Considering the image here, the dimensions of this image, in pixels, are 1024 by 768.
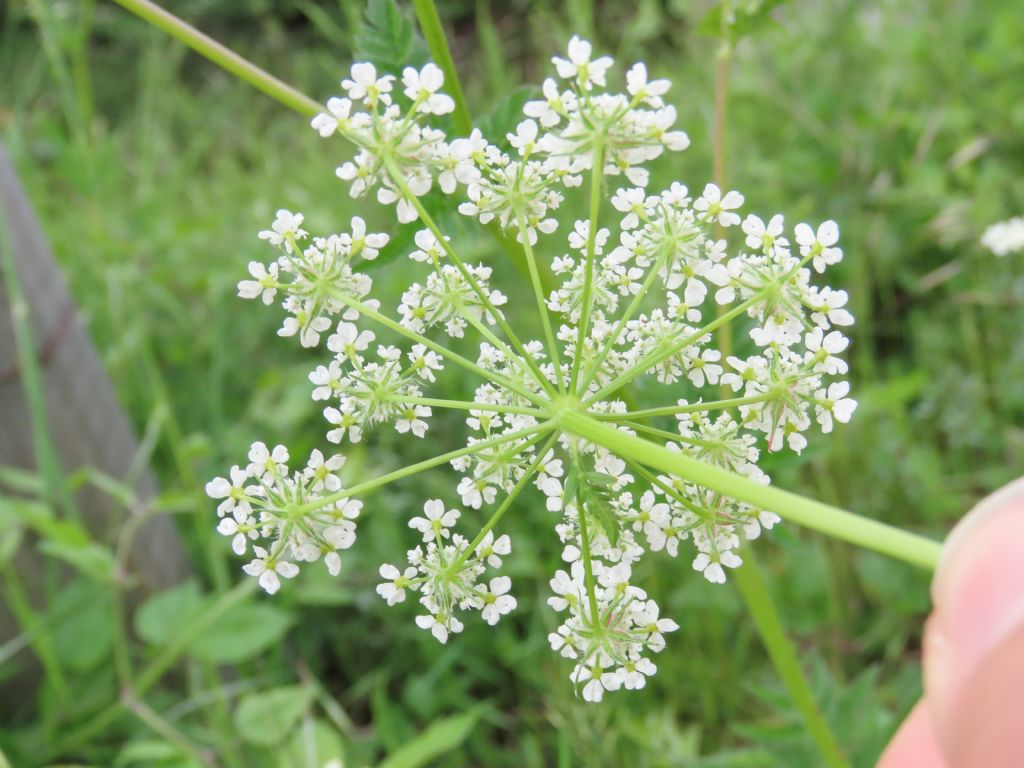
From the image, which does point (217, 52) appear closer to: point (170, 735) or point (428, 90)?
point (428, 90)

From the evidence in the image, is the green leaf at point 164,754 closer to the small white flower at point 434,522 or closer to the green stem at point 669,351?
the small white flower at point 434,522

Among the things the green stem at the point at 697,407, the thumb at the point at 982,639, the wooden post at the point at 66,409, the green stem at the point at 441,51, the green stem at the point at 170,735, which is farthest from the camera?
the wooden post at the point at 66,409

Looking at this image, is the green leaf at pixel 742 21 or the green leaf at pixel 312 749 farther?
the green leaf at pixel 312 749

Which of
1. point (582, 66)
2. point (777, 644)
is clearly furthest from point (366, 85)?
point (777, 644)

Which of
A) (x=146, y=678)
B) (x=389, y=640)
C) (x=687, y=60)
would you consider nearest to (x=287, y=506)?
(x=146, y=678)

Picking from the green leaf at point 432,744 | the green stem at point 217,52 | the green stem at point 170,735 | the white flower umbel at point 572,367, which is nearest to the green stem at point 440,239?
the white flower umbel at point 572,367

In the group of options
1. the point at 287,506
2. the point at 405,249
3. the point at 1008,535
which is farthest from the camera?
the point at 405,249

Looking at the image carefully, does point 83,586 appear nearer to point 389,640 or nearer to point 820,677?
point 389,640
